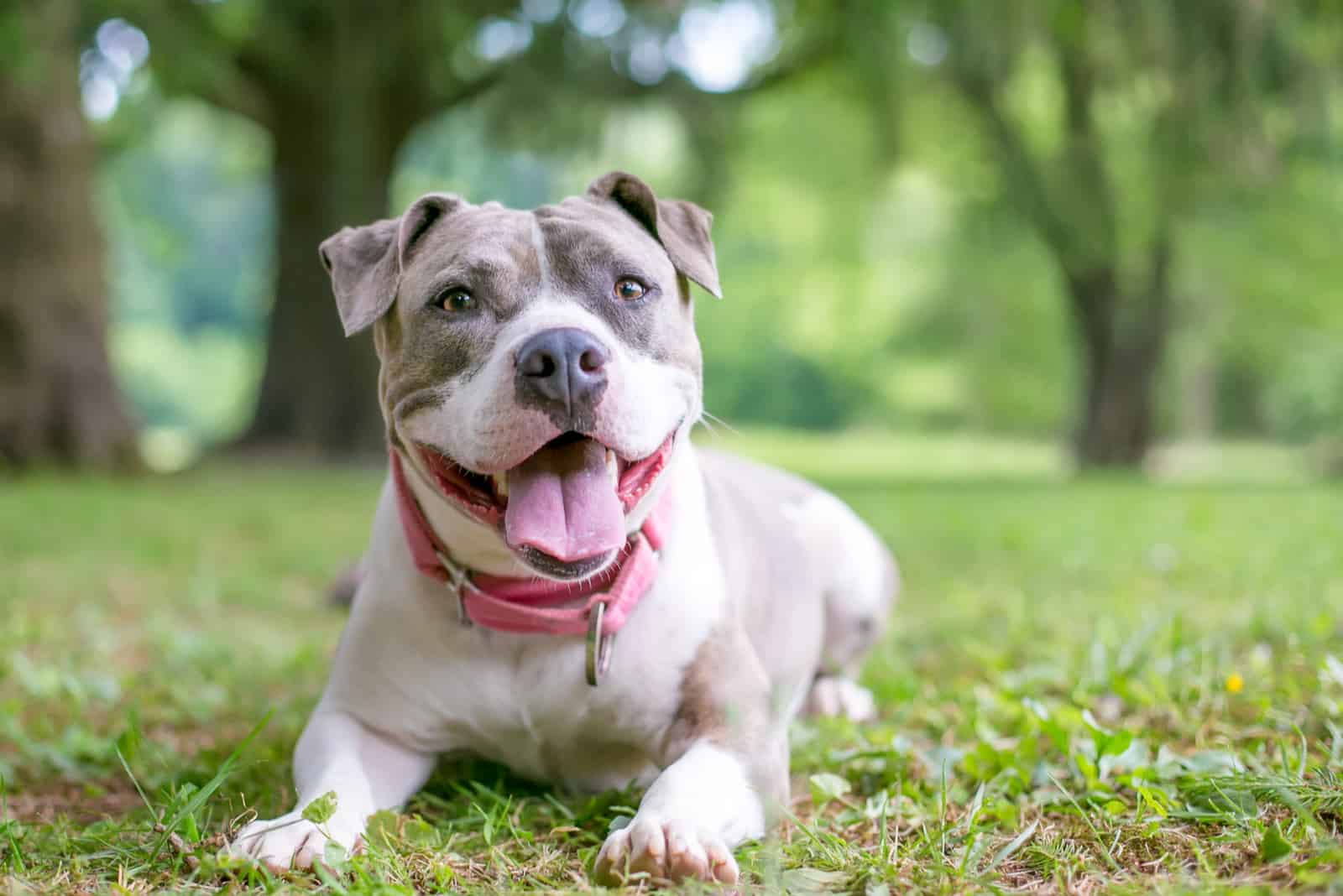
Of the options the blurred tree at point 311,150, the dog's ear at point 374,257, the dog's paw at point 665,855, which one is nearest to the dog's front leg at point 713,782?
the dog's paw at point 665,855

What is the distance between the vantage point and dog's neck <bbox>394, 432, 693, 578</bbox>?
264cm

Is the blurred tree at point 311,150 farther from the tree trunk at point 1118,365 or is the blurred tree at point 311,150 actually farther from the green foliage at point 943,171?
the tree trunk at point 1118,365

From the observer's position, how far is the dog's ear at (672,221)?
293 cm

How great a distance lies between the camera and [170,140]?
37.5 metres

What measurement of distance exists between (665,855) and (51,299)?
10.2 meters

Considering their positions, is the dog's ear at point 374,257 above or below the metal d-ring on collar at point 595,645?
above

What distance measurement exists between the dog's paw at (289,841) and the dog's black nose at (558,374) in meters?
0.92

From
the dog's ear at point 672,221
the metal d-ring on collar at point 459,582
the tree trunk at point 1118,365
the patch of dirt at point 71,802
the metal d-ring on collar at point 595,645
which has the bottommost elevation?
the tree trunk at point 1118,365

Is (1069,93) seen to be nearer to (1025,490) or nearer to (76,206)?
(1025,490)

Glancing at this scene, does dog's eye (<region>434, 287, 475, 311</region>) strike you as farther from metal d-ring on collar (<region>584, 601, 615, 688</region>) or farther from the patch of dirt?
the patch of dirt

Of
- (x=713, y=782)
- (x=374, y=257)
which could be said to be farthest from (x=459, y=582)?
(x=374, y=257)

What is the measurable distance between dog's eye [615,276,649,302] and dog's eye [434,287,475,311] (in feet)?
1.08

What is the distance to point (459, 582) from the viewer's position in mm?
2672

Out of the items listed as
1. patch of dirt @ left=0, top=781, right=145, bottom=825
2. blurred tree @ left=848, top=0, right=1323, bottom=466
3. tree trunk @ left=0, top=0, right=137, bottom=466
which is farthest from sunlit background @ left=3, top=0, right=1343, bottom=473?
patch of dirt @ left=0, top=781, right=145, bottom=825
